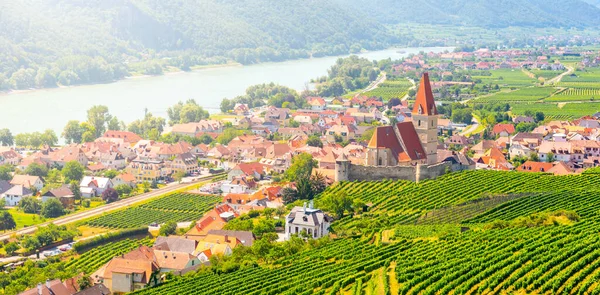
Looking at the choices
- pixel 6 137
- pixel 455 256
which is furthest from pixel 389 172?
pixel 6 137

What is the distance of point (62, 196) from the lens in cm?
5125

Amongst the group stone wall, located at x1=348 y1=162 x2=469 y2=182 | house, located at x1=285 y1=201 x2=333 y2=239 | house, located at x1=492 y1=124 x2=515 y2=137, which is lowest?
house, located at x1=492 y1=124 x2=515 y2=137

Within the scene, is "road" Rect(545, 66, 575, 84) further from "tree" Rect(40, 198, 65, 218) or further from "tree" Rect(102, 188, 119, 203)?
"tree" Rect(40, 198, 65, 218)

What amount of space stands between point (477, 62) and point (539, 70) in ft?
62.2

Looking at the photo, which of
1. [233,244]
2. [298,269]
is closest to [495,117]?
[233,244]

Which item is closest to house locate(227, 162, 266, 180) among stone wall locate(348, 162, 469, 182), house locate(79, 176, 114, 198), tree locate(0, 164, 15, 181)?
house locate(79, 176, 114, 198)

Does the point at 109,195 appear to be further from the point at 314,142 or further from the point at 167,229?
the point at 314,142

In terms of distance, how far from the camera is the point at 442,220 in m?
34.7

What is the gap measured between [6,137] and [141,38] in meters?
88.2

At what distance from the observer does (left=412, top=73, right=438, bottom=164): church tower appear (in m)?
45.4

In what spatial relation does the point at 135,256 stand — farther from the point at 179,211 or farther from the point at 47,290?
the point at 179,211

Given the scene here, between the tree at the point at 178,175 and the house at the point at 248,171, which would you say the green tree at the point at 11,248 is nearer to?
the house at the point at 248,171

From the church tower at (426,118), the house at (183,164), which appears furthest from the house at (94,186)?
the church tower at (426,118)

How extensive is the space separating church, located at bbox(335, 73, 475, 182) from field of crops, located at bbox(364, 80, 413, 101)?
50469 millimetres
